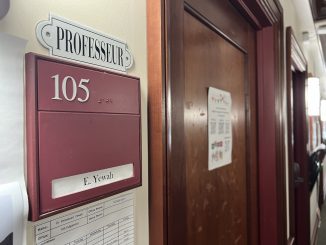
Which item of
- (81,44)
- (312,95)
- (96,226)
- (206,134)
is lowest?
(96,226)

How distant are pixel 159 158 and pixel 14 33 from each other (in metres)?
0.30

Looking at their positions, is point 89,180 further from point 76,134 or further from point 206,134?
point 206,134

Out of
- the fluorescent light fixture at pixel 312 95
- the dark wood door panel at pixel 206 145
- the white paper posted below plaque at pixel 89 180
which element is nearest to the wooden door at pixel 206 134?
the dark wood door panel at pixel 206 145

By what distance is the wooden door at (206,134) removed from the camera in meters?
0.55

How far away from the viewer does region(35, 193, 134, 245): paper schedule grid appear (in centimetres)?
34

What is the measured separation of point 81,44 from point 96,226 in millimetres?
262

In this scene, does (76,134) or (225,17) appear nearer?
(76,134)

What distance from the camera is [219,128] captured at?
87 cm

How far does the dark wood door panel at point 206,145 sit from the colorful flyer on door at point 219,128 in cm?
3

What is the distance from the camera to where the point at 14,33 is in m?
0.30

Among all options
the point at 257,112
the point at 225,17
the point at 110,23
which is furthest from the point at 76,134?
the point at 257,112

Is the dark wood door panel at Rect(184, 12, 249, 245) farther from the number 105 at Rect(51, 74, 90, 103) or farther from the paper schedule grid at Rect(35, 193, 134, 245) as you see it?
the number 105 at Rect(51, 74, 90, 103)

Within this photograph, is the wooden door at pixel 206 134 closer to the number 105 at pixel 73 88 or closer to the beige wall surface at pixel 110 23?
the beige wall surface at pixel 110 23

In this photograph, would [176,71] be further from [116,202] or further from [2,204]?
[2,204]
